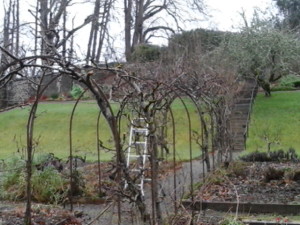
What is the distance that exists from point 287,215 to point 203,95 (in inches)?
191

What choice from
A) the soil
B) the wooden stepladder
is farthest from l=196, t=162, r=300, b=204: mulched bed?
the soil

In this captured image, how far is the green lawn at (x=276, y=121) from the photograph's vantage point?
18.3m

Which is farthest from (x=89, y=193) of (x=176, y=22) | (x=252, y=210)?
(x=176, y=22)

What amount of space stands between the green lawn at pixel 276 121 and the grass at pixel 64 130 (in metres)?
2.35

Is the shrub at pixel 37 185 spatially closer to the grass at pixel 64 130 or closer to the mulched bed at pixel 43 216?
the mulched bed at pixel 43 216

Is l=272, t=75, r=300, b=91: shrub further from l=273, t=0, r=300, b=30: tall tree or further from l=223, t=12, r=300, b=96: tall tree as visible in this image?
l=273, t=0, r=300, b=30: tall tree

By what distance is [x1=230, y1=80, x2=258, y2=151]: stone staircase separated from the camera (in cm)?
1826

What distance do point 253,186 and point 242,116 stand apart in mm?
11382

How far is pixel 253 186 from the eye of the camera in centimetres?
966

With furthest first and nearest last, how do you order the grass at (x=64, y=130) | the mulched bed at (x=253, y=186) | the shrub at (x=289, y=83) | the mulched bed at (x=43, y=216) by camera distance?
the shrub at (x=289, y=83) < the grass at (x=64, y=130) < the mulched bed at (x=253, y=186) < the mulched bed at (x=43, y=216)

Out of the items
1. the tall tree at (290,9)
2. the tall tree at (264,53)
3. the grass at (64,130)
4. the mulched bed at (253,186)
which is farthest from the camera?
the tall tree at (290,9)

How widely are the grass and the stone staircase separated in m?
1.55

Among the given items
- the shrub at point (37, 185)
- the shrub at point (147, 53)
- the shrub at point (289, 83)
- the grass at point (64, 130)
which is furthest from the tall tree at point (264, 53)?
the shrub at point (37, 185)

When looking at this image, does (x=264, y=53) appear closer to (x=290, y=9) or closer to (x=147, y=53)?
(x=147, y=53)
